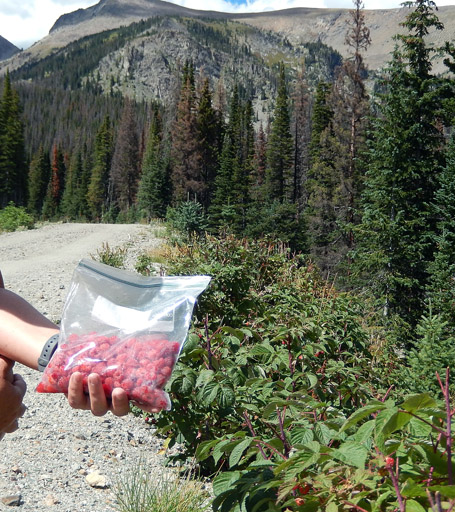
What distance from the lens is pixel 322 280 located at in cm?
926

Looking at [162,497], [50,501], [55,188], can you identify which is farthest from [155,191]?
[162,497]

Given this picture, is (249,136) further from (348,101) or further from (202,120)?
(348,101)

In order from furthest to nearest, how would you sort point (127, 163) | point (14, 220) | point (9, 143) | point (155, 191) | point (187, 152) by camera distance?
point (127, 163), point (9, 143), point (155, 191), point (187, 152), point (14, 220)

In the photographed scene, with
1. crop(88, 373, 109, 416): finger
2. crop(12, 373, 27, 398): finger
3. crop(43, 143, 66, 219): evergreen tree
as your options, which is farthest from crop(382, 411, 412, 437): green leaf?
crop(43, 143, 66, 219): evergreen tree

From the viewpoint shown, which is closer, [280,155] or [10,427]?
[10,427]

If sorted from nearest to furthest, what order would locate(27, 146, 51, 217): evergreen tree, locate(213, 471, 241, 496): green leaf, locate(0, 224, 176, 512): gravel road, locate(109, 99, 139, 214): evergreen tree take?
locate(213, 471, 241, 496): green leaf < locate(0, 224, 176, 512): gravel road < locate(109, 99, 139, 214): evergreen tree < locate(27, 146, 51, 217): evergreen tree

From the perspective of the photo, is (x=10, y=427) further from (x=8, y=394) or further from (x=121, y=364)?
(x=121, y=364)

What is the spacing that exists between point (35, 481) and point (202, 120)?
132 feet

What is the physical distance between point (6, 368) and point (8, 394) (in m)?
0.06

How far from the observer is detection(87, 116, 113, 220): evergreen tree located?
64.0 m

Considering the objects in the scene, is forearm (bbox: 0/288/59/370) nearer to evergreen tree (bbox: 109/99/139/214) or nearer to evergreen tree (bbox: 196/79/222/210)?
evergreen tree (bbox: 196/79/222/210)

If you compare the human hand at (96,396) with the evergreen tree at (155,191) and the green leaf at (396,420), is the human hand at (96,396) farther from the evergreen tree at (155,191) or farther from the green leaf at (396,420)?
the evergreen tree at (155,191)

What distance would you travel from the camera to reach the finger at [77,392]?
3.23ft

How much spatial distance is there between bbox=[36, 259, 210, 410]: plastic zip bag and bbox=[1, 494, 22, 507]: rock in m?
1.97
